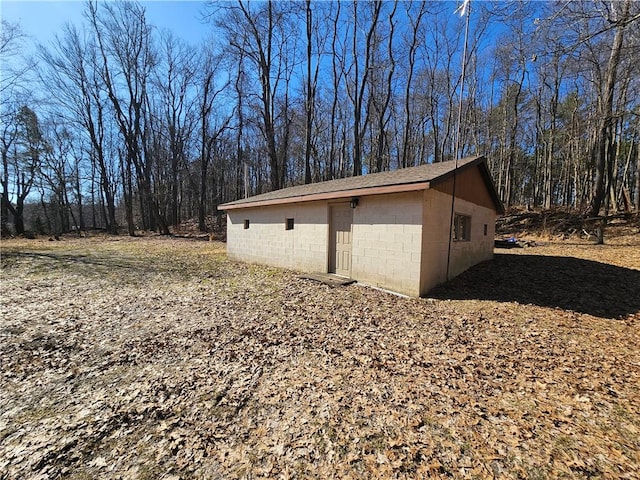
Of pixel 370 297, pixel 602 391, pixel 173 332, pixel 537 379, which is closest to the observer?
pixel 602 391

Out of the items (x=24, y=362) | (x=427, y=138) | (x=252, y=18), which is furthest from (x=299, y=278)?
(x=427, y=138)

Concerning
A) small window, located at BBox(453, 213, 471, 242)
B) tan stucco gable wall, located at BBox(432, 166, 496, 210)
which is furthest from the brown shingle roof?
small window, located at BBox(453, 213, 471, 242)

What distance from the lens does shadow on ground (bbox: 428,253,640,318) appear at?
18.9ft

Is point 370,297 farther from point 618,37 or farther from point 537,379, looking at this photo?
point 618,37

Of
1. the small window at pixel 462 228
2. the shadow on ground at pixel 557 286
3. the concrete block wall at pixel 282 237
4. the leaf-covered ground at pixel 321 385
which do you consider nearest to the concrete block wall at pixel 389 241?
the leaf-covered ground at pixel 321 385

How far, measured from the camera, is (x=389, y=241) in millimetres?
6539

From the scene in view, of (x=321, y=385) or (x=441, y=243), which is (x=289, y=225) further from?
(x=321, y=385)

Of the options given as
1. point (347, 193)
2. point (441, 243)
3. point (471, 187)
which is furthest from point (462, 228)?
point (347, 193)

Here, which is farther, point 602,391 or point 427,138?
point 427,138

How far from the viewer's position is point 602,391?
9.33ft

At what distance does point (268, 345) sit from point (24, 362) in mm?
3186

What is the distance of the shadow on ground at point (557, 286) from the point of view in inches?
227

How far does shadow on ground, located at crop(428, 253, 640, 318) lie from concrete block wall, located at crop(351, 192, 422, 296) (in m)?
0.84

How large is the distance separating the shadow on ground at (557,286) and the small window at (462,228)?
107cm
